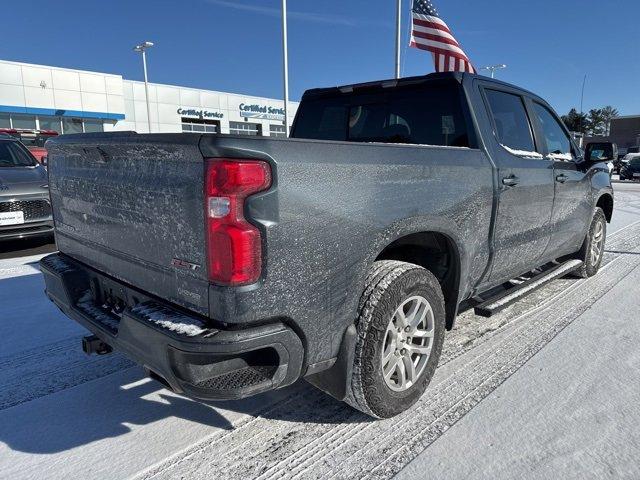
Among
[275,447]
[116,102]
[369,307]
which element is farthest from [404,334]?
[116,102]

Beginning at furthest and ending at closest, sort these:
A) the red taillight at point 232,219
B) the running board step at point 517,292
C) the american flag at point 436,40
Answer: the american flag at point 436,40 < the running board step at point 517,292 < the red taillight at point 232,219

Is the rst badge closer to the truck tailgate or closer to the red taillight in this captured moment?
the truck tailgate

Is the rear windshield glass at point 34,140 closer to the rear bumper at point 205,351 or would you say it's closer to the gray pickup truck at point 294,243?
the gray pickup truck at point 294,243

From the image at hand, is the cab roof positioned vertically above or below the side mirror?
above

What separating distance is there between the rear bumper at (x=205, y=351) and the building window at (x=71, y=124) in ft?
116

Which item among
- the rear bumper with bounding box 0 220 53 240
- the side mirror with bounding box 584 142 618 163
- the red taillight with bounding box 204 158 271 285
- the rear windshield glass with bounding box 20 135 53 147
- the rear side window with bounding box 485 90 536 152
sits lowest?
the rear bumper with bounding box 0 220 53 240

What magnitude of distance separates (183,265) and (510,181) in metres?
2.25

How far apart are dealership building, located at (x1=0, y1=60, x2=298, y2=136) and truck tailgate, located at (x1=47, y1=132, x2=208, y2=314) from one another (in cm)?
2964

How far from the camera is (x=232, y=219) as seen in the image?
1743 millimetres

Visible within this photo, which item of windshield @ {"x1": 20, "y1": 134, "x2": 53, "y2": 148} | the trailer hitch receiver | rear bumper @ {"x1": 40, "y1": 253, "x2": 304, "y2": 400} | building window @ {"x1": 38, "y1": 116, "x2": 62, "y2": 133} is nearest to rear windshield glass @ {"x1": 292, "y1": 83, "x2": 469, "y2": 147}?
rear bumper @ {"x1": 40, "y1": 253, "x2": 304, "y2": 400}

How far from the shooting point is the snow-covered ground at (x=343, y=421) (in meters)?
2.08

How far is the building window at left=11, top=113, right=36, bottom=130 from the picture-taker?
30352 millimetres

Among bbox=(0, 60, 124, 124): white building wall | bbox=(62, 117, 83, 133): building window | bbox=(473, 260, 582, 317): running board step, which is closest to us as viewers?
bbox=(473, 260, 582, 317): running board step

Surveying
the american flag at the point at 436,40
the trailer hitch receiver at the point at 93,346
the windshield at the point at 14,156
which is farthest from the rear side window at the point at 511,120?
the windshield at the point at 14,156
